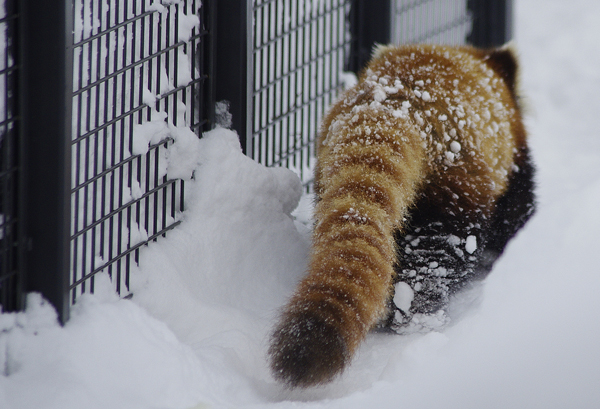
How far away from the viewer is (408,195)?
227 cm

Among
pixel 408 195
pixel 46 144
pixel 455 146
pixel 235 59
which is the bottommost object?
pixel 408 195

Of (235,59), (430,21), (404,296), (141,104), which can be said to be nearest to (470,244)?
(404,296)

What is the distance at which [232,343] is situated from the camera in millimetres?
2115

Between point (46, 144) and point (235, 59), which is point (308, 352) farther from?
point (235, 59)

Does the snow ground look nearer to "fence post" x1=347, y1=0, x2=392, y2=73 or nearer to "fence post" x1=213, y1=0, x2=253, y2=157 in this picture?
"fence post" x1=213, y1=0, x2=253, y2=157

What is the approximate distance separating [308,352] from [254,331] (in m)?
0.64

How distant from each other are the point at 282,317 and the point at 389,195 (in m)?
0.58

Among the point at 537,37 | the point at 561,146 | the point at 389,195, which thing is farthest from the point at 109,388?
the point at 537,37

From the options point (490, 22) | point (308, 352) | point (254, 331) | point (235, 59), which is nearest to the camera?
point (308, 352)

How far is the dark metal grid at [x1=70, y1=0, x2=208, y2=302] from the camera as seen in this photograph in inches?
79.0

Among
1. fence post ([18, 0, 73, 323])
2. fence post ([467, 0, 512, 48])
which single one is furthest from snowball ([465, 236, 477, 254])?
fence post ([467, 0, 512, 48])

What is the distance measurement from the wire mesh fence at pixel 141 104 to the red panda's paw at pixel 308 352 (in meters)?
0.64

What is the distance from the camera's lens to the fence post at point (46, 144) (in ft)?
5.94

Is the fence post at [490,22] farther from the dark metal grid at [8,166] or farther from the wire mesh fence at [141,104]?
the dark metal grid at [8,166]
